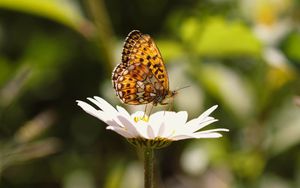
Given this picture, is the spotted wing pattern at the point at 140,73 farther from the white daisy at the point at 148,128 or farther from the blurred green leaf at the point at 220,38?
the blurred green leaf at the point at 220,38

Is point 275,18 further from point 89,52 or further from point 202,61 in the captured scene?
point 89,52

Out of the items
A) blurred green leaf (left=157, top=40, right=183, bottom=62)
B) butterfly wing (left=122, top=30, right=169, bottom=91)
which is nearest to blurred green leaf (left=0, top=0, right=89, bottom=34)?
blurred green leaf (left=157, top=40, right=183, bottom=62)

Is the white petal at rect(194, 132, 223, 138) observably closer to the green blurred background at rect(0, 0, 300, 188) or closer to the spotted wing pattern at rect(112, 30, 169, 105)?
the spotted wing pattern at rect(112, 30, 169, 105)

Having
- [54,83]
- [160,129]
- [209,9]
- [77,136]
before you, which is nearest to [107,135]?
[77,136]

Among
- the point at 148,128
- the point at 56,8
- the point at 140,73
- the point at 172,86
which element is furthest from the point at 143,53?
the point at 172,86

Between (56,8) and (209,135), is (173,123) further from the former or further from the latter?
(56,8)

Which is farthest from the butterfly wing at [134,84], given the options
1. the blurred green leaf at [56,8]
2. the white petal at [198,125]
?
the blurred green leaf at [56,8]
